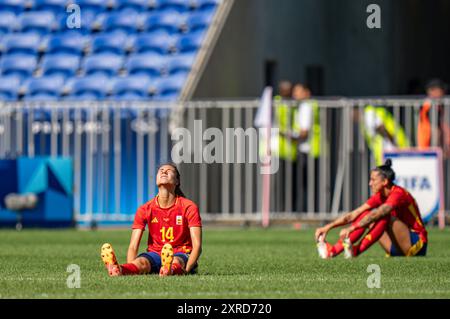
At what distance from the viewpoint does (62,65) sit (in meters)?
27.4

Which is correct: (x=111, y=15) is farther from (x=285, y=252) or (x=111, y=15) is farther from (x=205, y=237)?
(x=285, y=252)

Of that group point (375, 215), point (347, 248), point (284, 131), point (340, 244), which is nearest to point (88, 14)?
point (284, 131)

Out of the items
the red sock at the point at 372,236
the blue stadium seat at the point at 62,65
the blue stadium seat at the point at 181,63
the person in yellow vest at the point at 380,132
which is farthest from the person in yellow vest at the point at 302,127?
the red sock at the point at 372,236

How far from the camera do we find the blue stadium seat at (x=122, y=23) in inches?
1093

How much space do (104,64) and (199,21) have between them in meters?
1.96

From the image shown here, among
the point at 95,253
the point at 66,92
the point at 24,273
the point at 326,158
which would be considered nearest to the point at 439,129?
the point at 326,158

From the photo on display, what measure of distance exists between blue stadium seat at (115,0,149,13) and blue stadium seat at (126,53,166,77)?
130 centimetres

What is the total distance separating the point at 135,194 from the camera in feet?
81.1

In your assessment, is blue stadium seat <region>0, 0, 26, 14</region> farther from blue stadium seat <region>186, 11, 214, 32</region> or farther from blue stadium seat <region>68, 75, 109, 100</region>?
blue stadium seat <region>186, 11, 214, 32</region>

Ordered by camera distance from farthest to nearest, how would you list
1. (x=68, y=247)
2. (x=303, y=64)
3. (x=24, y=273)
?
(x=303, y=64)
(x=68, y=247)
(x=24, y=273)

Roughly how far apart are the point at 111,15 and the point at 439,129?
23.6ft

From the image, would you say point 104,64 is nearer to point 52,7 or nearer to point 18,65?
point 18,65

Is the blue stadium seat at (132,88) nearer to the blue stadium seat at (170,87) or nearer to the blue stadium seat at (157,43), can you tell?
the blue stadium seat at (170,87)

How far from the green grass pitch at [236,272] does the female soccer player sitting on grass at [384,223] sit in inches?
8.2
